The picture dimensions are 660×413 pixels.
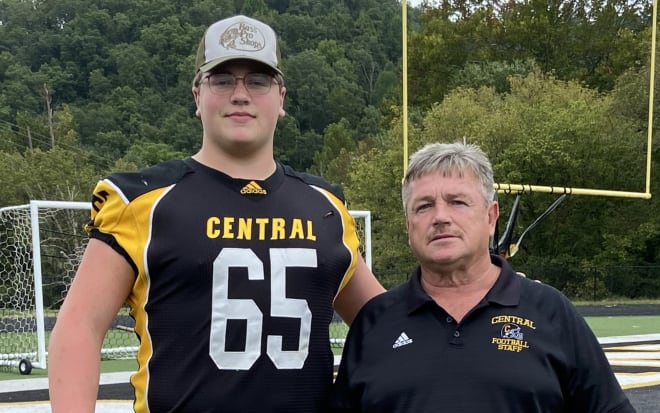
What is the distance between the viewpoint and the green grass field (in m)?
8.66

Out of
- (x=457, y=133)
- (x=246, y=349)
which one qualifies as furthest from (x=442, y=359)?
(x=457, y=133)

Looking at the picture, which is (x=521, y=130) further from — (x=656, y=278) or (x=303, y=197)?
(x=303, y=197)

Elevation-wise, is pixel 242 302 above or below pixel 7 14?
below

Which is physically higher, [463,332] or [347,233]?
[347,233]

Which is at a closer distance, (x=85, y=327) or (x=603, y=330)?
(x=85, y=327)

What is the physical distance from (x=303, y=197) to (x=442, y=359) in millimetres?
534

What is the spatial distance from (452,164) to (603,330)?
11346 mm

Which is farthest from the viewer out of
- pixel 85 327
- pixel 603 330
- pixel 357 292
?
pixel 603 330

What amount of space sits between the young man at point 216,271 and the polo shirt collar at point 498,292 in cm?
24

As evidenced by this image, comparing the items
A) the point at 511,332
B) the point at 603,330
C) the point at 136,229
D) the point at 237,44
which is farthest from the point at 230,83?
the point at 603,330

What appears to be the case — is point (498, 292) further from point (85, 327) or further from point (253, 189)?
point (85, 327)

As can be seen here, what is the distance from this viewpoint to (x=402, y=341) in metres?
2.18

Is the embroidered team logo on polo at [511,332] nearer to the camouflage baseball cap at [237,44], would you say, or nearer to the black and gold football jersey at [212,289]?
the black and gold football jersey at [212,289]

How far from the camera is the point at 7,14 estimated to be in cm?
7400
